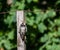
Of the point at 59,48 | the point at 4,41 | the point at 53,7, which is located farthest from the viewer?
the point at 53,7

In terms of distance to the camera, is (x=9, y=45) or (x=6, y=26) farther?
(x=6, y=26)

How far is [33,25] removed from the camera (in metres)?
3.81

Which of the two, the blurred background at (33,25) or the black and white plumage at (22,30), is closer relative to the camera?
→ the black and white plumage at (22,30)

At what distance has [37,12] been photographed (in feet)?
12.8

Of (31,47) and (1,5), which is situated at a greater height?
(1,5)

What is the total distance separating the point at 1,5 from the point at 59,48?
1183 millimetres

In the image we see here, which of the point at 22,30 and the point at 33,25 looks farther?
the point at 33,25

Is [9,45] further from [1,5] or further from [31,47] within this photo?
[1,5]

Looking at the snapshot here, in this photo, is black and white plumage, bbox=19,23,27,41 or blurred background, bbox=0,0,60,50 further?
blurred background, bbox=0,0,60,50

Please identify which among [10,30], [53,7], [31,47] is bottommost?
[31,47]

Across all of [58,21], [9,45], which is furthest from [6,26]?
[58,21]

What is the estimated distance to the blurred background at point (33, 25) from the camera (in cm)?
369

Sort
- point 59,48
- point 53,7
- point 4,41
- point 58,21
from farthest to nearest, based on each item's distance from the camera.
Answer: point 53,7 < point 58,21 < point 4,41 < point 59,48

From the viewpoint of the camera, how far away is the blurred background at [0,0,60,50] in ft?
12.1
